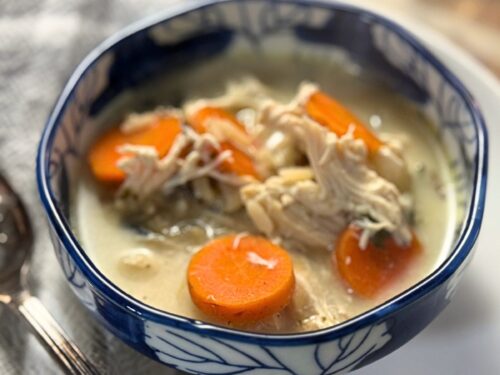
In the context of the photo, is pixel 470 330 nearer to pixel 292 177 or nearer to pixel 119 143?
pixel 292 177

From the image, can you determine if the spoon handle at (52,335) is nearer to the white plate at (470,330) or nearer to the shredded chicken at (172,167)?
the shredded chicken at (172,167)

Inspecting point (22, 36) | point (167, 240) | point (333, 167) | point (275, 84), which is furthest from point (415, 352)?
point (22, 36)

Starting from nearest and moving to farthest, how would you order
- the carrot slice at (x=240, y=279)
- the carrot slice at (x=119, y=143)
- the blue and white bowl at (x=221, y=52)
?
the blue and white bowl at (x=221, y=52)
the carrot slice at (x=240, y=279)
the carrot slice at (x=119, y=143)

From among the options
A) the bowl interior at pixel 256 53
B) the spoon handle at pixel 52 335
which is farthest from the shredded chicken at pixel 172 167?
the spoon handle at pixel 52 335

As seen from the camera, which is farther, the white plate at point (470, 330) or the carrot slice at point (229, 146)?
the carrot slice at point (229, 146)

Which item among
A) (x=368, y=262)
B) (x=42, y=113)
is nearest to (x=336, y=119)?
(x=368, y=262)
